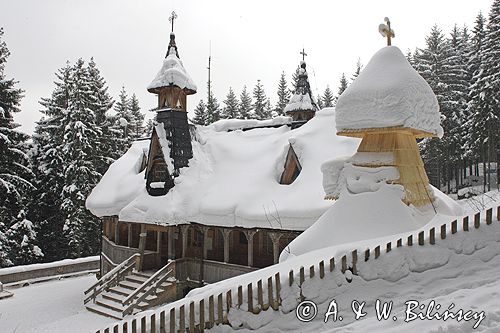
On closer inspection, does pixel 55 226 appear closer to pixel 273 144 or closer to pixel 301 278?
pixel 273 144

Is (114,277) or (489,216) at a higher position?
(489,216)

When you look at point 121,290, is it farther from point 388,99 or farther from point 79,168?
point 79,168

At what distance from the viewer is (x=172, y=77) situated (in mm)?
21688

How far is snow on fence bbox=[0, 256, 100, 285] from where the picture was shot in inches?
1005

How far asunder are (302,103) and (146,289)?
45.9 feet

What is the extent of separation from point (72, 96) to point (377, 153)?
30.9 metres

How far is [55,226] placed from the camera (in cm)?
3441

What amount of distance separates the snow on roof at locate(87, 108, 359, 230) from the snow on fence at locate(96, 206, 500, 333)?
24.6 ft

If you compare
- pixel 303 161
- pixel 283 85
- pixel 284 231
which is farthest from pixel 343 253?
pixel 283 85

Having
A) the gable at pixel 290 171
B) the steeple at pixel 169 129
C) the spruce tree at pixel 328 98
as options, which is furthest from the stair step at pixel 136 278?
the spruce tree at pixel 328 98

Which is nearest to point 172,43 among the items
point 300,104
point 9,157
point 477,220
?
point 300,104

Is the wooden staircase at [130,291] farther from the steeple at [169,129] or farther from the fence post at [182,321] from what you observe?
the fence post at [182,321]

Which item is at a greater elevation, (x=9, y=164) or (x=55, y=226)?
(x=9, y=164)

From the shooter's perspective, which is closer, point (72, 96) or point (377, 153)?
point (377, 153)
